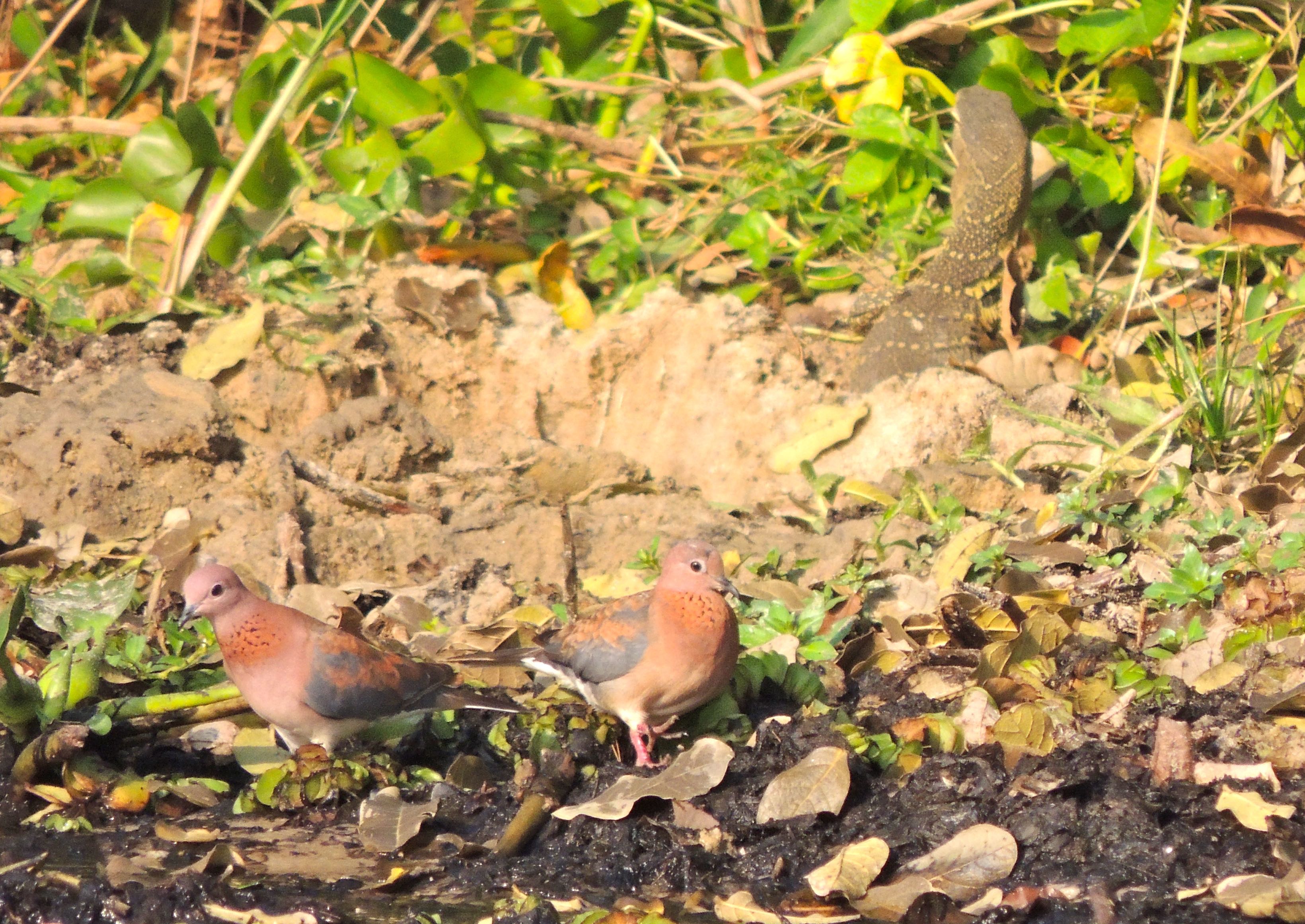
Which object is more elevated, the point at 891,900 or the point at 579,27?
the point at 579,27

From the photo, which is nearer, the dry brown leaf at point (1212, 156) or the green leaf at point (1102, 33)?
the dry brown leaf at point (1212, 156)

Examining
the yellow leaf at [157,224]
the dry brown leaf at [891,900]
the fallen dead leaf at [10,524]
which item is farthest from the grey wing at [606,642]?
the yellow leaf at [157,224]

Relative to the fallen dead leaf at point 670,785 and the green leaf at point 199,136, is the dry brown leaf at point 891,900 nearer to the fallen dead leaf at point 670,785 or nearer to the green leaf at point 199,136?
the fallen dead leaf at point 670,785

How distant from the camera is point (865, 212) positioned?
598 cm

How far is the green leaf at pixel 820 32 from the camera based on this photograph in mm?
6059

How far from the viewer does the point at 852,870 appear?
2914 mm

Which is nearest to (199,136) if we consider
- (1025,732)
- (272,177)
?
(272,177)

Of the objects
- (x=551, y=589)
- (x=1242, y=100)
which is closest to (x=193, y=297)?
(x=551, y=589)

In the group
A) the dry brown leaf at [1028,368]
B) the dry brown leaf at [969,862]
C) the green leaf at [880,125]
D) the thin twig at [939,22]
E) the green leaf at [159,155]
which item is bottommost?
the dry brown leaf at [1028,368]

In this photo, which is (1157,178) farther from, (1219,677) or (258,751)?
(258,751)

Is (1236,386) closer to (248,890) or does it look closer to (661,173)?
(661,173)

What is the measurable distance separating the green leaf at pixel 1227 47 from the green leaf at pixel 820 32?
1.41m

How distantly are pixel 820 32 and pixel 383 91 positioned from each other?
6.17 ft

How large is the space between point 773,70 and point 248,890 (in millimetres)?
4372
